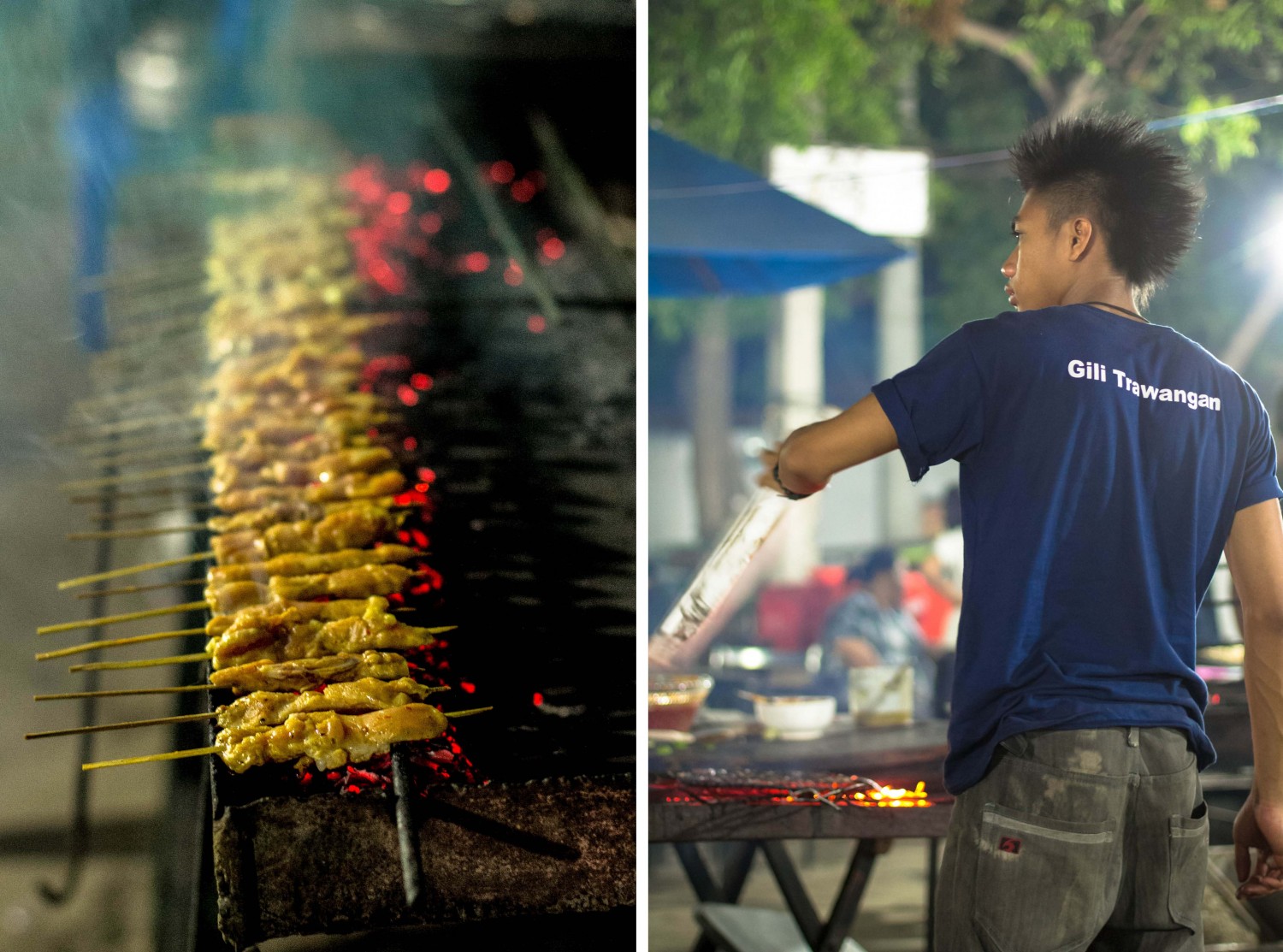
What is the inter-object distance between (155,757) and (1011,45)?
26.1ft

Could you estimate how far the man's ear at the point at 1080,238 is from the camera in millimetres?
2092

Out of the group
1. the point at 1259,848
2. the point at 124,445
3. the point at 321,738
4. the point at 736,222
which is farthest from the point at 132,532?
the point at 736,222

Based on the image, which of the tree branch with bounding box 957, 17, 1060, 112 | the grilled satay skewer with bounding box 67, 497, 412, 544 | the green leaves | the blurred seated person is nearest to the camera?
the grilled satay skewer with bounding box 67, 497, 412, 544

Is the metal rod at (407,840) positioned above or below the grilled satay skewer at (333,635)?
below

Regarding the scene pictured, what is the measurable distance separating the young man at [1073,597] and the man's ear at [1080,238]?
0.11 metres

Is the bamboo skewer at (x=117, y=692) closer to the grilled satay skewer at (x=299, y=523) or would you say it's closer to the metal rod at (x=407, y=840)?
the grilled satay skewer at (x=299, y=523)

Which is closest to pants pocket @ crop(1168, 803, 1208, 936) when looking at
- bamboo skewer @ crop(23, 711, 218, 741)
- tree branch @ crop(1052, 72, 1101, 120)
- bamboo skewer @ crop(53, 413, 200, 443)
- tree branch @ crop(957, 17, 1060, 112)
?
bamboo skewer @ crop(23, 711, 218, 741)

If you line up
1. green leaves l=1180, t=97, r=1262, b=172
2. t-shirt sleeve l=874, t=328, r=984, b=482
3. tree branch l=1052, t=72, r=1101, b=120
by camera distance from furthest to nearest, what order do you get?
tree branch l=1052, t=72, r=1101, b=120, green leaves l=1180, t=97, r=1262, b=172, t-shirt sleeve l=874, t=328, r=984, b=482

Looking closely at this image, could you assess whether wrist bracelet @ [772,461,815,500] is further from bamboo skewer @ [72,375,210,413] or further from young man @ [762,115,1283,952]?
bamboo skewer @ [72,375,210,413]

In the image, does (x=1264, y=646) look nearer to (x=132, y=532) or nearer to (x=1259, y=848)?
(x=1259, y=848)

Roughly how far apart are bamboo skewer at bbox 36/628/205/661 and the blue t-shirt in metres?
1.33

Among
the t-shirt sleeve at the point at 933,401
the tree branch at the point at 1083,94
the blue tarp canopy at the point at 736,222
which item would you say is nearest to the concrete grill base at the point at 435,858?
the t-shirt sleeve at the point at 933,401

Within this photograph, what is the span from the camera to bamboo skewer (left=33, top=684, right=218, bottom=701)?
2.04 metres

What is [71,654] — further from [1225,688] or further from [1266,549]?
[1225,688]
